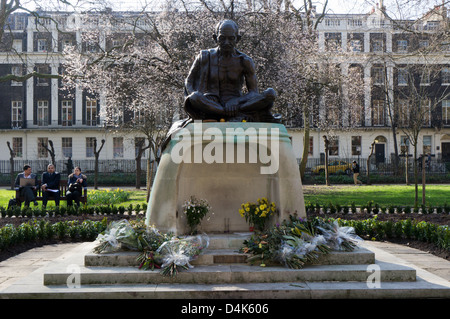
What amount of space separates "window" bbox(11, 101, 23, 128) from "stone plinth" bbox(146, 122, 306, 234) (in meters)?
42.8

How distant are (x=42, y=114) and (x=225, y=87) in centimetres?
4216

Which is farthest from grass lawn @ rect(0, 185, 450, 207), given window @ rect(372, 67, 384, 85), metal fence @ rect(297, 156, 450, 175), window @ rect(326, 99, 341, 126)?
window @ rect(372, 67, 384, 85)

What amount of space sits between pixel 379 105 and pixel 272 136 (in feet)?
130

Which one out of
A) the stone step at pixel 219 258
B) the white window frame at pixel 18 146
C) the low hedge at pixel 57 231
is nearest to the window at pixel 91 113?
the white window frame at pixel 18 146

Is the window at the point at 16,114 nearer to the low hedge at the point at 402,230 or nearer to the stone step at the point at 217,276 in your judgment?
the low hedge at the point at 402,230

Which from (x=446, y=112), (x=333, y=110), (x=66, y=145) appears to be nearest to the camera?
(x=333, y=110)

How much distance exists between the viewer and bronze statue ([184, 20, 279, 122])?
6.61 metres

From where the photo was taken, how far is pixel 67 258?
19.2 ft

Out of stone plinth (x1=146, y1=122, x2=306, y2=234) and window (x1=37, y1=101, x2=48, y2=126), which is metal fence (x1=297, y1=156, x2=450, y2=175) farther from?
stone plinth (x1=146, y1=122, x2=306, y2=234)

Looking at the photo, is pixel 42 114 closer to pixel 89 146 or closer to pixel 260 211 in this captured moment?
pixel 89 146

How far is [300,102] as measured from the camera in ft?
70.5

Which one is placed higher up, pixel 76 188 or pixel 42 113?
pixel 42 113

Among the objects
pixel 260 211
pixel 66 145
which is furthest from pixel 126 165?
pixel 260 211
